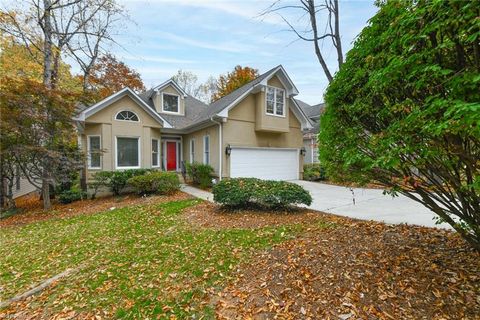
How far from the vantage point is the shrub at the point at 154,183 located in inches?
402

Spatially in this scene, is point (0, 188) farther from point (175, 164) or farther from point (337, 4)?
point (337, 4)

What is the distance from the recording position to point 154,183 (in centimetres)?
1029

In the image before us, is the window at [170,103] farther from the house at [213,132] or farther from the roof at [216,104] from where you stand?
the roof at [216,104]

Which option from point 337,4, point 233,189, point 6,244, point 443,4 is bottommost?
point 6,244

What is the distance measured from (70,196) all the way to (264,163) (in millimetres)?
9891

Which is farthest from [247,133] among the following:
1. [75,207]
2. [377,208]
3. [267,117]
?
[75,207]

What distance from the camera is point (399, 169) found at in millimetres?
2926

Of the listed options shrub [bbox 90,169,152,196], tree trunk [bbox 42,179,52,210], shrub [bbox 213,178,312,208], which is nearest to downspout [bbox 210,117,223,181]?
shrub [bbox 90,169,152,196]

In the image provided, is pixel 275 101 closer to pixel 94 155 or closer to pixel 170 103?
pixel 170 103

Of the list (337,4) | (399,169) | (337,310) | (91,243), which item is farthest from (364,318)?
(337,4)

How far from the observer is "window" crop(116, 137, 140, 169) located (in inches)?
457

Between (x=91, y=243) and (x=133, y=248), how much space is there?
1381mm

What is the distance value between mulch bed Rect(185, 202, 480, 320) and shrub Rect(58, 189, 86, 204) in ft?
34.4

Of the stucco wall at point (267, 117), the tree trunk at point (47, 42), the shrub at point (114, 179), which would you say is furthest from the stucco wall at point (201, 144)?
the tree trunk at point (47, 42)
